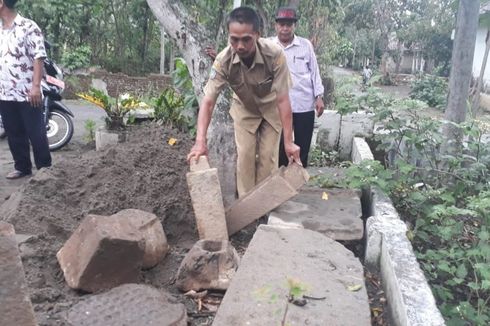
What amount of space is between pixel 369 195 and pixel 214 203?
153cm

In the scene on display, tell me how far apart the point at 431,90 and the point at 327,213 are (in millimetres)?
15666

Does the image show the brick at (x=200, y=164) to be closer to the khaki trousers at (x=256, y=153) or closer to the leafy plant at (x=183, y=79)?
the khaki trousers at (x=256, y=153)

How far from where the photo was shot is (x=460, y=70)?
4.14m

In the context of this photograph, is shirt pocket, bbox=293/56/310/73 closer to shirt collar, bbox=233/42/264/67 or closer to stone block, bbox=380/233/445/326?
shirt collar, bbox=233/42/264/67

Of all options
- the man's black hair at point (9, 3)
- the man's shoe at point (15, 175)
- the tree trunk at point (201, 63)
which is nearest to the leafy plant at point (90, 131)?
the man's shoe at point (15, 175)

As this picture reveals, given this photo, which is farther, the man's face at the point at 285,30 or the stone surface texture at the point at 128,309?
the man's face at the point at 285,30

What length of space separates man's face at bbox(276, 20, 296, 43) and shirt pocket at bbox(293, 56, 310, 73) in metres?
0.18

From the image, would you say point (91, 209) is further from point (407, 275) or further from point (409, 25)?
point (409, 25)

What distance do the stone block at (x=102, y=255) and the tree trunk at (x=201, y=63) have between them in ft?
4.73

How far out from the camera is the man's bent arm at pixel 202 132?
3.31 metres

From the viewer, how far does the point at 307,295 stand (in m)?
2.36

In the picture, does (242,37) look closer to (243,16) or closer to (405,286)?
(243,16)

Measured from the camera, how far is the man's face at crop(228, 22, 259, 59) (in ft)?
10.6

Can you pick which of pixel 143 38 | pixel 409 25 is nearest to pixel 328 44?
pixel 143 38
